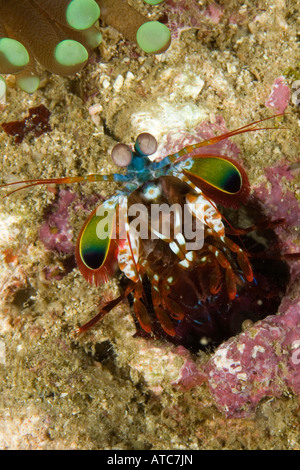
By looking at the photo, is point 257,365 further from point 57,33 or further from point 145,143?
point 57,33

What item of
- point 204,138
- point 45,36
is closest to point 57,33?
point 45,36

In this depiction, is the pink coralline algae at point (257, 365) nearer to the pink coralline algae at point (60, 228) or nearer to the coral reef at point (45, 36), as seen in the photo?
the pink coralline algae at point (60, 228)

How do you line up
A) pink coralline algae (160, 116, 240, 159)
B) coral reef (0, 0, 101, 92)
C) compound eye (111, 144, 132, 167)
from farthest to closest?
pink coralline algae (160, 116, 240, 159), coral reef (0, 0, 101, 92), compound eye (111, 144, 132, 167)

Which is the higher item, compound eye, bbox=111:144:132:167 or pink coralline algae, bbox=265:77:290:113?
pink coralline algae, bbox=265:77:290:113

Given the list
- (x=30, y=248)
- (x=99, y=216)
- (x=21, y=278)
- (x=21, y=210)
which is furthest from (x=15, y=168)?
(x=99, y=216)

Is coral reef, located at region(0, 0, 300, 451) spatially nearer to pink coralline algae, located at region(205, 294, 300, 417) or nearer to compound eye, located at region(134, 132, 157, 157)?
pink coralline algae, located at region(205, 294, 300, 417)

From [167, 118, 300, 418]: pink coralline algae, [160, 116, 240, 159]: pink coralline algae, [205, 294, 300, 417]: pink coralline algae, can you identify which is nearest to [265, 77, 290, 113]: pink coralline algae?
[160, 116, 240, 159]: pink coralline algae
